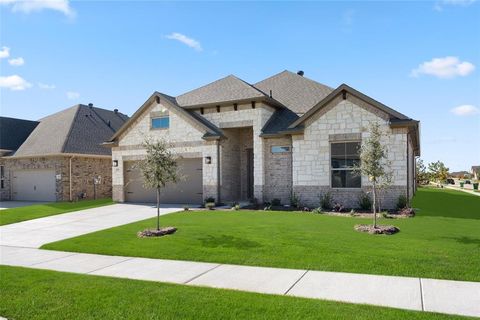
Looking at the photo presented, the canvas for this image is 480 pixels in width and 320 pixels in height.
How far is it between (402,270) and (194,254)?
4.85 m

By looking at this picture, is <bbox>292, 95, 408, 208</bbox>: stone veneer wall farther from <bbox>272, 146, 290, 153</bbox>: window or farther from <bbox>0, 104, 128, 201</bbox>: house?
<bbox>0, 104, 128, 201</bbox>: house

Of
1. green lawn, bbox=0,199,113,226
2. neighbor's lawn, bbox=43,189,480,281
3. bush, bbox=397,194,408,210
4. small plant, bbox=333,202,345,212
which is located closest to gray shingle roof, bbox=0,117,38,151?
green lawn, bbox=0,199,113,226

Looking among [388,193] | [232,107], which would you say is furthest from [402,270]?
[232,107]

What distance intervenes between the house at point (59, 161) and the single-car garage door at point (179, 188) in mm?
5125

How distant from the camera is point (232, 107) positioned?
20594 mm

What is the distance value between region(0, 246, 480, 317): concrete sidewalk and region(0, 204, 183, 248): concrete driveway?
10.6 ft

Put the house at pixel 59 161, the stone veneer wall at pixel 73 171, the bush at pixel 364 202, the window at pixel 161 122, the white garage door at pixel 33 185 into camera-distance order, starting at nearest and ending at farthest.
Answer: the bush at pixel 364 202 → the window at pixel 161 122 → the stone veneer wall at pixel 73 171 → the house at pixel 59 161 → the white garage door at pixel 33 185

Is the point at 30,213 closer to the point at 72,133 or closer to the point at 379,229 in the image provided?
the point at 72,133

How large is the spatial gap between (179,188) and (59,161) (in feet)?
32.7

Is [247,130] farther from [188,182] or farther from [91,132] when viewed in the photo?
[91,132]

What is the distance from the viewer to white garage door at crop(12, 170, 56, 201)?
26.1 metres

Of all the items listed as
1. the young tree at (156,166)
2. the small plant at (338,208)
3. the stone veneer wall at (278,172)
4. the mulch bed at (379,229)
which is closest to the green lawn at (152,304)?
the young tree at (156,166)

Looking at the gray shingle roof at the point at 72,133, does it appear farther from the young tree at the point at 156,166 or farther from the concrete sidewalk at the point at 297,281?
the concrete sidewalk at the point at 297,281

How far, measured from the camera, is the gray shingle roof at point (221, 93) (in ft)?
66.3
